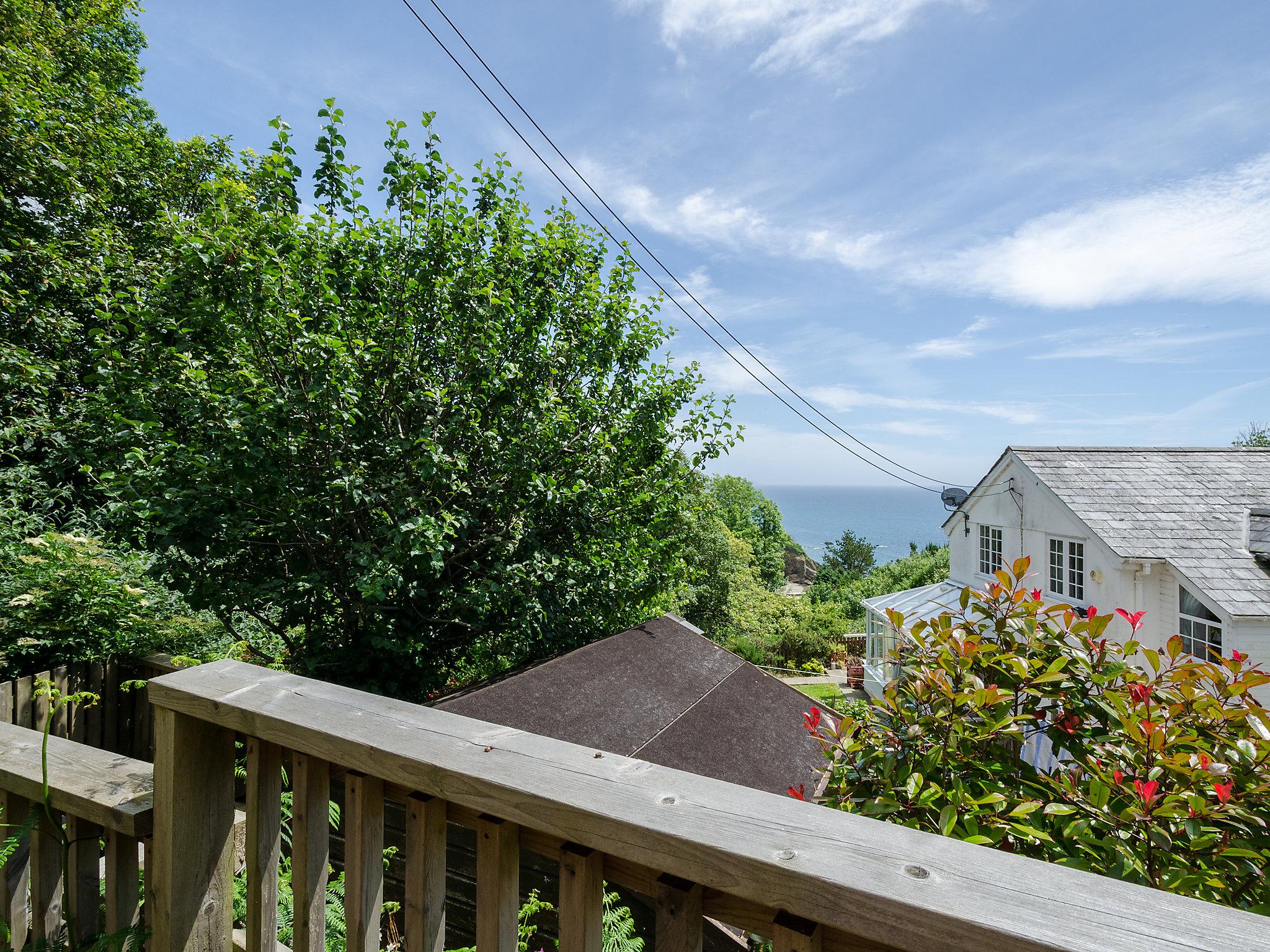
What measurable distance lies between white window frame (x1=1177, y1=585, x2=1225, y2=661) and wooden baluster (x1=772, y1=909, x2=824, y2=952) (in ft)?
42.6

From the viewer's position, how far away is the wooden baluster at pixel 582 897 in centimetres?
81

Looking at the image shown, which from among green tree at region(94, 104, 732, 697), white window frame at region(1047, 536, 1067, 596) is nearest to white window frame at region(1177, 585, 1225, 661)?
white window frame at region(1047, 536, 1067, 596)

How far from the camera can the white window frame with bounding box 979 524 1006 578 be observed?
15789 millimetres

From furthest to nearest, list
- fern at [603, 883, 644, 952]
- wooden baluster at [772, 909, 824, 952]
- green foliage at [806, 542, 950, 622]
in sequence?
green foliage at [806, 542, 950, 622], fern at [603, 883, 644, 952], wooden baluster at [772, 909, 824, 952]

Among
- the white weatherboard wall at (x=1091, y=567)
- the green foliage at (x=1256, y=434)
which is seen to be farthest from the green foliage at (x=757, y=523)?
the green foliage at (x=1256, y=434)

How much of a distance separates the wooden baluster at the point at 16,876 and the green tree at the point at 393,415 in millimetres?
2544

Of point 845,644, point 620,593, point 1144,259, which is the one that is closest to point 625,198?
point 620,593

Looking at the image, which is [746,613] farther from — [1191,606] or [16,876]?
[16,876]

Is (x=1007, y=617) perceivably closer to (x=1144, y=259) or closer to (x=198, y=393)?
(x=198, y=393)

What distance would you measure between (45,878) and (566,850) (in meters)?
1.32

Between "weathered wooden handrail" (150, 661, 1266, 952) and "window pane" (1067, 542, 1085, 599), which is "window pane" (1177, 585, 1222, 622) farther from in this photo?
"weathered wooden handrail" (150, 661, 1266, 952)

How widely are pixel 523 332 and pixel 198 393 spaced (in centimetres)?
243

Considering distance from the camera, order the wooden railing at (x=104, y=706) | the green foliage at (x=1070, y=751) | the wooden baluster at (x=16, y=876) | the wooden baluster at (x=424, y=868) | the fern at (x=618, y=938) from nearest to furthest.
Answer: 1. the wooden baluster at (x=424, y=868)
2. the green foliage at (x=1070, y=751)
3. the wooden baluster at (x=16, y=876)
4. the fern at (x=618, y=938)
5. the wooden railing at (x=104, y=706)

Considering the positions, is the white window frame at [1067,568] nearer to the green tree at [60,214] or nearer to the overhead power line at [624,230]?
the overhead power line at [624,230]
